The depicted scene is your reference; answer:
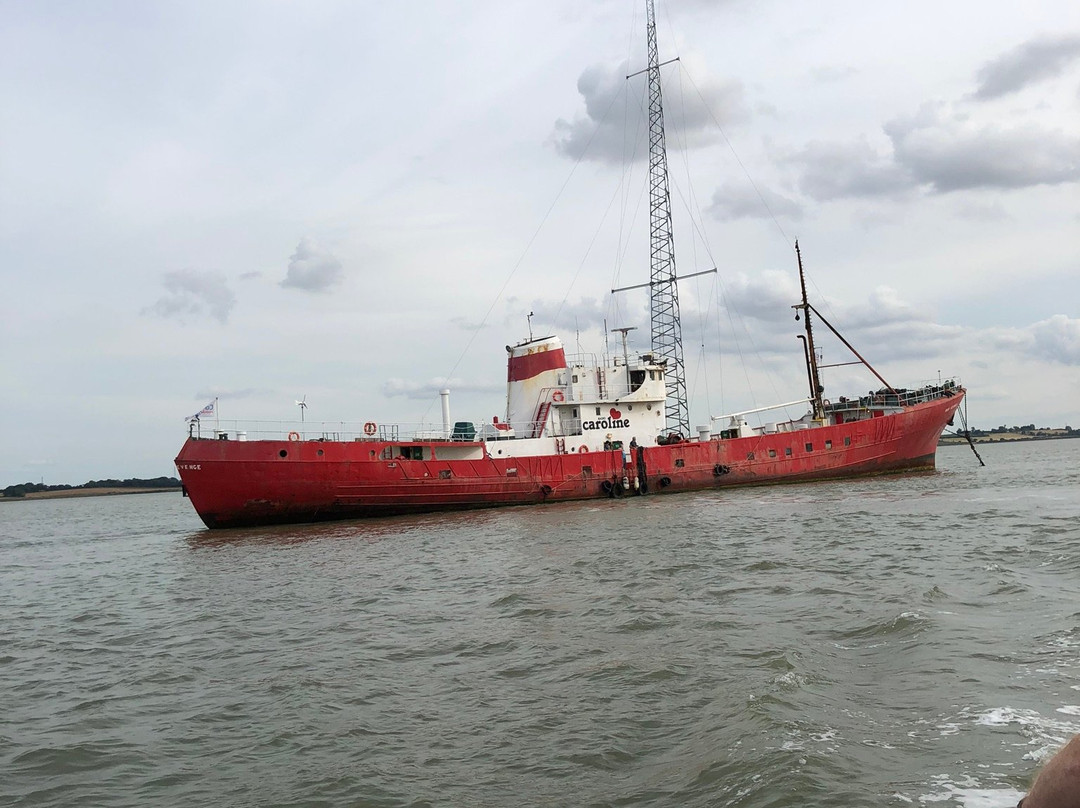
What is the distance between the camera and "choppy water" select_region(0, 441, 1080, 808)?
5.62 metres

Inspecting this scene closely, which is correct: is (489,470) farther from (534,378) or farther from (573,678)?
(573,678)

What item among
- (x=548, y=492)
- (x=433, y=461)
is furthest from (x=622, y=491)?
(x=433, y=461)

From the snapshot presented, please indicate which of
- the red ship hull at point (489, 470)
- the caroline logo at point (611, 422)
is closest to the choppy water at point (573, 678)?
the red ship hull at point (489, 470)

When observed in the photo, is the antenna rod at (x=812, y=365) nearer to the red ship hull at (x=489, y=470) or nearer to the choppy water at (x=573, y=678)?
the red ship hull at (x=489, y=470)

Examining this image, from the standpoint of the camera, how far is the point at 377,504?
2758 centimetres

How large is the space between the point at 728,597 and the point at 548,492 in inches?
740

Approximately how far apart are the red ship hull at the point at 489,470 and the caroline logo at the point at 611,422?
174 centimetres

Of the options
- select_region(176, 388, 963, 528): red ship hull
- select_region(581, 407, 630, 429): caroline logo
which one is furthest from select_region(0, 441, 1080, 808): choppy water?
select_region(581, 407, 630, 429): caroline logo

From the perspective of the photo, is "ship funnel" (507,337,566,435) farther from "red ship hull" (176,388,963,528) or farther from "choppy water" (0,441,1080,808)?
"choppy water" (0,441,1080,808)

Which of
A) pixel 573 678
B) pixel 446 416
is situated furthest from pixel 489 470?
pixel 573 678

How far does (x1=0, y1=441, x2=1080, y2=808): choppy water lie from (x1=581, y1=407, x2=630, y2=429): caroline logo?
15018 mm

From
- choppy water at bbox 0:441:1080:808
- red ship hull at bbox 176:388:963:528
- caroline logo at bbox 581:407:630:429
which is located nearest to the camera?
choppy water at bbox 0:441:1080:808

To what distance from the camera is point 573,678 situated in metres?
7.99

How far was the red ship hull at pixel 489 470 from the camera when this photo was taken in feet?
86.2
